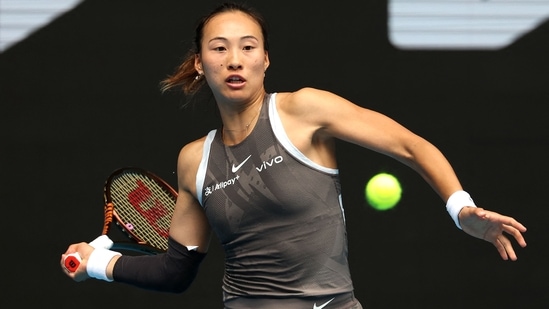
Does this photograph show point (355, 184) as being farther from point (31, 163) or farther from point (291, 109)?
point (291, 109)

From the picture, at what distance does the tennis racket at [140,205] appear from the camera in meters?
4.00

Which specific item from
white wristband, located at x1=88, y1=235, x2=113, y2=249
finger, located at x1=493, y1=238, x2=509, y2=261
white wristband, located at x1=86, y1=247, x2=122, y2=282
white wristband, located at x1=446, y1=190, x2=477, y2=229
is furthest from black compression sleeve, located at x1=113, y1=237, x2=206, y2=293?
finger, located at x1=493, y1=238, x2=509, y2=261

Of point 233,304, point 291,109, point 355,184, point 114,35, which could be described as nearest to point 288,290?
point 233,304

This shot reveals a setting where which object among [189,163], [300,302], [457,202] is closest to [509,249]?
[457,202]

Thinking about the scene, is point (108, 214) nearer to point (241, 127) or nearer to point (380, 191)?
point (241, 127)

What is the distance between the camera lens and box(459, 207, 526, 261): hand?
2785 millimetres

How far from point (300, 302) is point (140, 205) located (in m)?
1.03

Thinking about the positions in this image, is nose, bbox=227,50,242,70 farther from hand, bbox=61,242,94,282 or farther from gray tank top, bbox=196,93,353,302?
hand, bbox=61,242,94,282

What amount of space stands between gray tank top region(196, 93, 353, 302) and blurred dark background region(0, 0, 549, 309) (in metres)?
1.60

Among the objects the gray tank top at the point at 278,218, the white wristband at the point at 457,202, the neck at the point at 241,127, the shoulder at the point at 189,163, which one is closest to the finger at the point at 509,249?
the white wristband at the point at 457,202

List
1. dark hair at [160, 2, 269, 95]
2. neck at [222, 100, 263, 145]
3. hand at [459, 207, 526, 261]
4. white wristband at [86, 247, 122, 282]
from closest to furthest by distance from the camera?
hand at [459, 207, 526, 261], neck at [222, 100, 263, 145], dark hair at [160, 2, 269, 95], white wristband at [86, 247, 122, 282]

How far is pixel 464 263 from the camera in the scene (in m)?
4.88

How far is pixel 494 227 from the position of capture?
2.85 metres

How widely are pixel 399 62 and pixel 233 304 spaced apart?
1.84 metres
